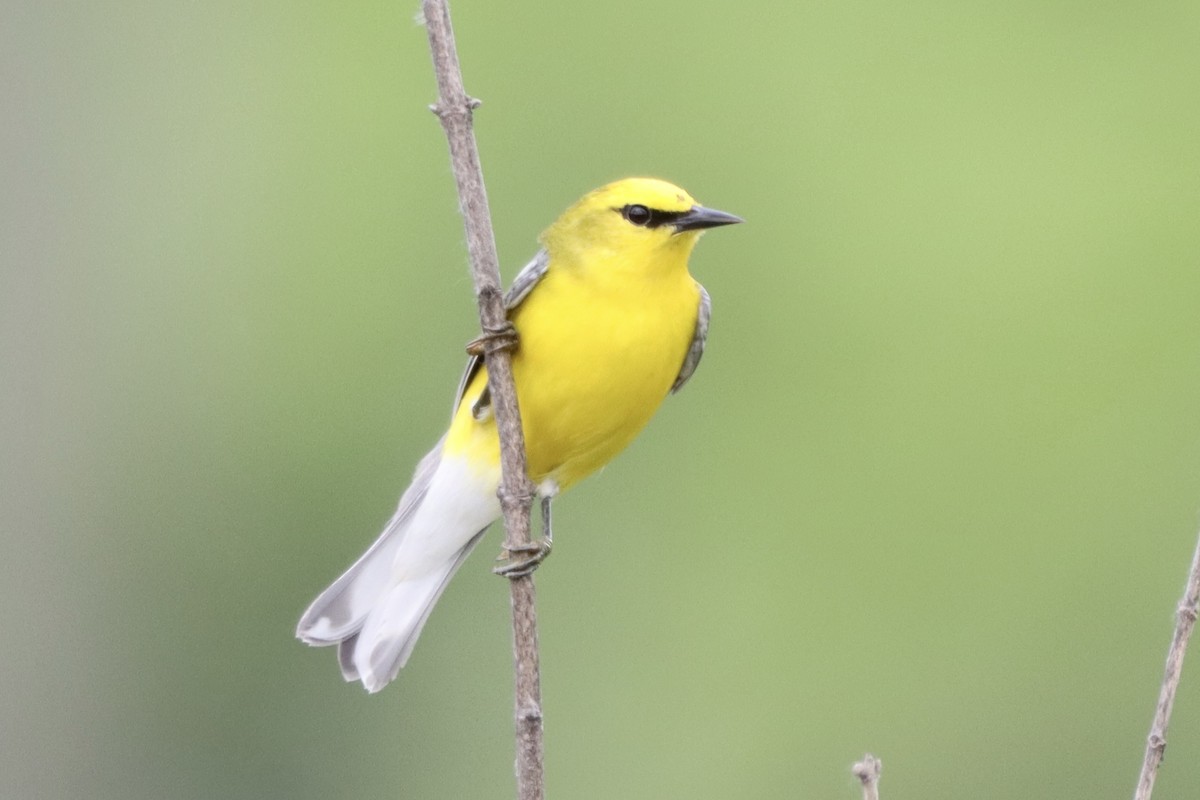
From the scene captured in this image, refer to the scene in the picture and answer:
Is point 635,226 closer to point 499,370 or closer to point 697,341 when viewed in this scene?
point 697,341

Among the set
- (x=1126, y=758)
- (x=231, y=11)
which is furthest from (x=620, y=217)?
(x=231, y=11)

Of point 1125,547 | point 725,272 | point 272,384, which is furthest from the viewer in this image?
point 272,384


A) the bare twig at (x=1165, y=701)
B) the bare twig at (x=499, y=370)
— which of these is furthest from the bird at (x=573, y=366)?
the bare twig at (x=1165, y=701)

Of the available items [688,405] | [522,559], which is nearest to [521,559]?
[522,559]

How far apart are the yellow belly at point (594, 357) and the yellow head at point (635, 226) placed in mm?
75

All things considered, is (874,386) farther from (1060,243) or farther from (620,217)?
(620,217)

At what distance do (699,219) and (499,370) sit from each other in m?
0.92

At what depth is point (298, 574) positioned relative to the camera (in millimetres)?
13438

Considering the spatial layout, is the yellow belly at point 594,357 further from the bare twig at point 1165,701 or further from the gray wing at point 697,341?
the bare twig at point 1165,701

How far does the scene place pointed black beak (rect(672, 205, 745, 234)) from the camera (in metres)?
A: 4.05

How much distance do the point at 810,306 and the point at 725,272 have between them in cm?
70

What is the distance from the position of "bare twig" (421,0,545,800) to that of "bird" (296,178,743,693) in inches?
17.6

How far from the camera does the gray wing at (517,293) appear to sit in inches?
169

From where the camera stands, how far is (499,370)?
346 cm
